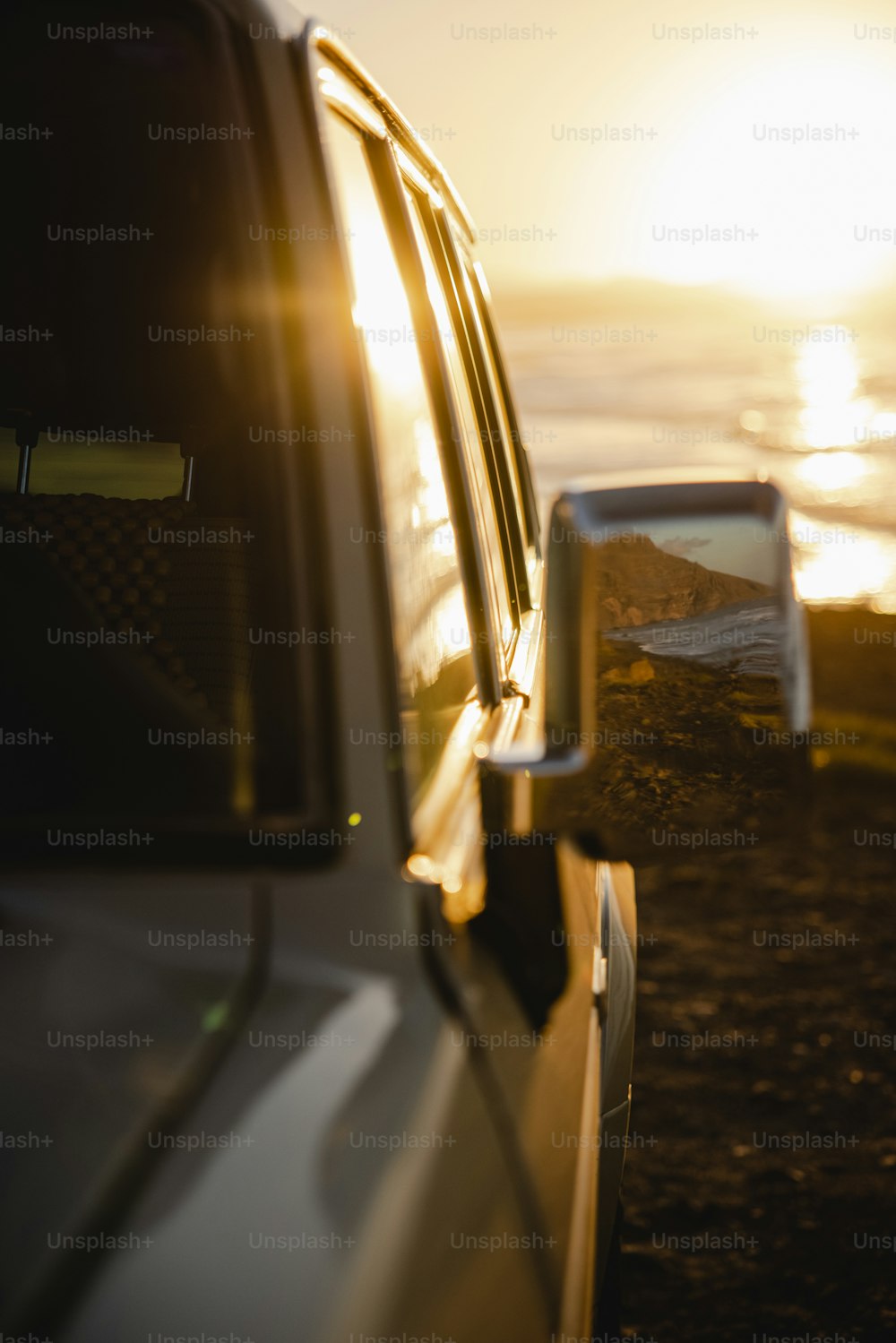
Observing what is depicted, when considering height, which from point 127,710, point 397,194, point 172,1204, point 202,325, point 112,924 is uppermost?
point 397,194

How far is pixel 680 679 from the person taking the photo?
1.59 m

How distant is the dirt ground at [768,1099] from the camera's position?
11.5ft

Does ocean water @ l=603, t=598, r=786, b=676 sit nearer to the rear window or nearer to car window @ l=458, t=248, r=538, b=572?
the rear window

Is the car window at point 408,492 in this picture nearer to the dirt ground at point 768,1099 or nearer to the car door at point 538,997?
the car door at point 538,997

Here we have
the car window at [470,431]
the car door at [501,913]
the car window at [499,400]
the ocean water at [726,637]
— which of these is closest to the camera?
the car door at [501,913]

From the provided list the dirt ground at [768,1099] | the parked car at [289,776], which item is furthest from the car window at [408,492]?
the dirt ground at [768,1099]

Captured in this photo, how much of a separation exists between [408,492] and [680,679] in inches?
15.7

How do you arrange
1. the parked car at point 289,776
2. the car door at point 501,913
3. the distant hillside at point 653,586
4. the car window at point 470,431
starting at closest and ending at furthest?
the parked car at point 289,776, the car door at point 501,913, the distant hillside at point 653,586, the car window at point 470,431

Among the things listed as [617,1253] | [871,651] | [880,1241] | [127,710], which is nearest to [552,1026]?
[127,710]

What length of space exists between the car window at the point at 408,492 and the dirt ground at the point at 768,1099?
453 mm

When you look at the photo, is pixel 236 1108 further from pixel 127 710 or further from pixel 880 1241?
pixel 880 1241

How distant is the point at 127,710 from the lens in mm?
1364

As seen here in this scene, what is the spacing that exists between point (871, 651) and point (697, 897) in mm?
7775

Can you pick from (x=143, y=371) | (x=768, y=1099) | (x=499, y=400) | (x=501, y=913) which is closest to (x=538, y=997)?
(x=501, y=913)
